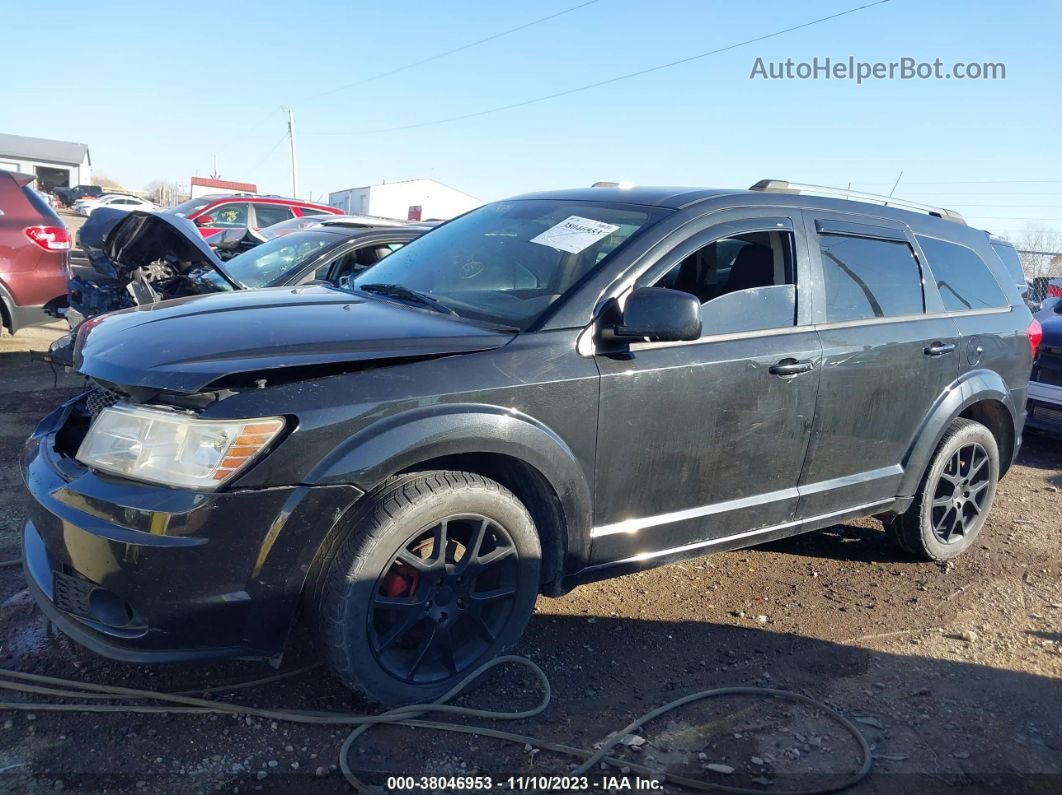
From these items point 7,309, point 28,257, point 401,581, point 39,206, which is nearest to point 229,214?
point 39,206

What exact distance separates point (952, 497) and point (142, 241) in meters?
5.05

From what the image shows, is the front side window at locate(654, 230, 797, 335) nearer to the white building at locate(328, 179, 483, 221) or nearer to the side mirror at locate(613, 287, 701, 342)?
the side mirror at locate(613, 287, 701, 342)

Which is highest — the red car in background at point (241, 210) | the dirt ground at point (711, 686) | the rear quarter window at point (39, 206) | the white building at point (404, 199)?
the white building at point (404, 199)

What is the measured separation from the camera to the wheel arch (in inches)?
A: 97.3

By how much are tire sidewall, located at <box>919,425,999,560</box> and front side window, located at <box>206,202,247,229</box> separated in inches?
447

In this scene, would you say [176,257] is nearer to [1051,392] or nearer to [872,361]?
[872,361]

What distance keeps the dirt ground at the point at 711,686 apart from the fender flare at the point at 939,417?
0.59 meters

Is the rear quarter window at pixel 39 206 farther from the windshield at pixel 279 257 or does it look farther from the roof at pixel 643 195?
the roof at pixel 643 195

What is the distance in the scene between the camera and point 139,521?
229 centimetres

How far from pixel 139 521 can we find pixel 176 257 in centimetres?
344

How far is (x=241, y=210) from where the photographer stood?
1321 centimetres

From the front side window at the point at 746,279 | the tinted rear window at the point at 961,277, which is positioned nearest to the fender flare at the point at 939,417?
the tinted rear window at the point at 961,277

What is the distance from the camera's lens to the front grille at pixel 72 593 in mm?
2430

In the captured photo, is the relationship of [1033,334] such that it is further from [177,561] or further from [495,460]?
[177,561]
